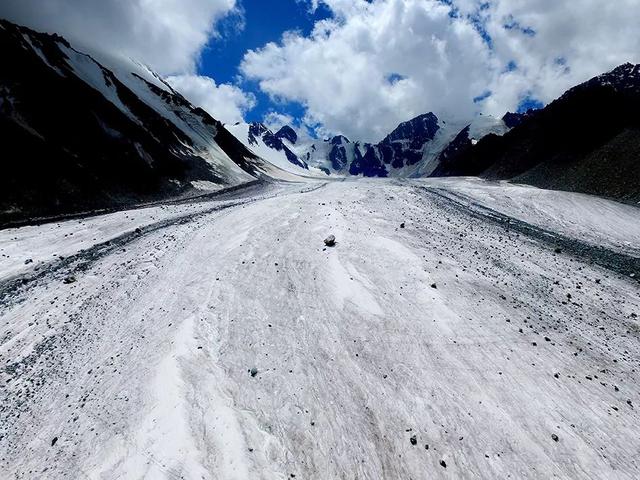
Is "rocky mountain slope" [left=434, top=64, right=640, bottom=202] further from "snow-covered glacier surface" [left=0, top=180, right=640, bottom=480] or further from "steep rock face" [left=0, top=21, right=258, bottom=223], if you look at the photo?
"steep rock face" [left=0, top=21, right=258, bottom=223]

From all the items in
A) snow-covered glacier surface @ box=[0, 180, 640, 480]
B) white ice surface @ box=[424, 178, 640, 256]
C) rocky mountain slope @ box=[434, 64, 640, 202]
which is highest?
rocky mountain slope @ box=[434, 64, 640, 202]

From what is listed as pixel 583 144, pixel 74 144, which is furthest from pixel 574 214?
pixel 583 144

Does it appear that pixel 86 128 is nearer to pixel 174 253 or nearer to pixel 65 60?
pixel 65 60

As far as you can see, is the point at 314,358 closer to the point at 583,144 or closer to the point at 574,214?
the point at 574,214

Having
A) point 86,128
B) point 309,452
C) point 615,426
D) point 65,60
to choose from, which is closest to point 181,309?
point 309,452

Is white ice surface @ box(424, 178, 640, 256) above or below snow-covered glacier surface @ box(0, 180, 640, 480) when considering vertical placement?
above

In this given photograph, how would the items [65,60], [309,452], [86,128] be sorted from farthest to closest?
[65,60], [86,128], [309,452]

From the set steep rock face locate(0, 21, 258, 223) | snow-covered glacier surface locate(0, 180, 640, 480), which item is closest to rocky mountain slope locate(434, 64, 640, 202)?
snow-covered glacier surface locate(0, 180, 640, 480)
